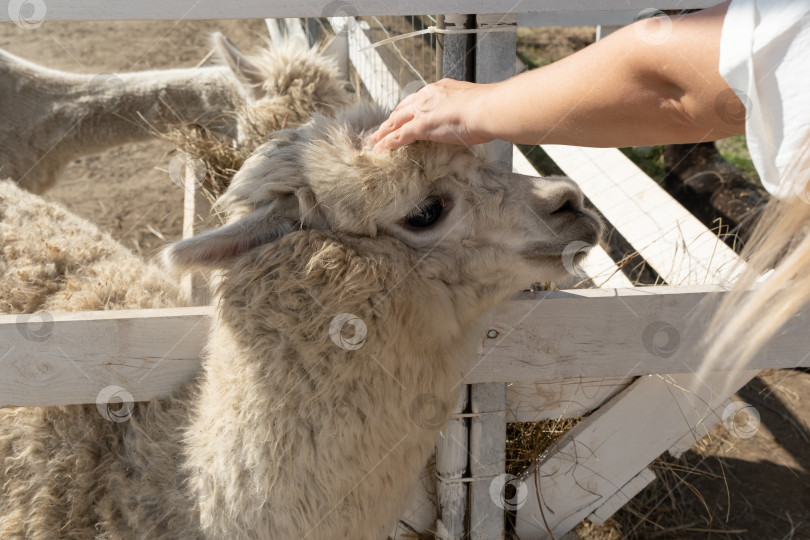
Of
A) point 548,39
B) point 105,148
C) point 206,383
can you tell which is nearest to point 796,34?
point 206,383

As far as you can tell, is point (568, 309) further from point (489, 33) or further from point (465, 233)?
point (489, 33)

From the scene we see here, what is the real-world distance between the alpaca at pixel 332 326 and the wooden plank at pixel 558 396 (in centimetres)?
43

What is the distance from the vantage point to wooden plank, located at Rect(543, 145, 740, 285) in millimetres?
2477

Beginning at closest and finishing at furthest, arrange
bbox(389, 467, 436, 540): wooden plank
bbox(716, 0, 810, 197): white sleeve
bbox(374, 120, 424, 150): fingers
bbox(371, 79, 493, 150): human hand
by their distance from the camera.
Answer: bbox(716, 0, 810, 197): white sleeve → bbox(371, 79, 493, 150): human hand → bbox(374, 120, 424, 150): fingers → bbox(389, 467, 436, 540): wooden plank

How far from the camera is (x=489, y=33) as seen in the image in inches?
73.2

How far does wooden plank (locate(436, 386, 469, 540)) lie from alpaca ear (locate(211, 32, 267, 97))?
7.66 feet

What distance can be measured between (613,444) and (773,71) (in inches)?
62.9

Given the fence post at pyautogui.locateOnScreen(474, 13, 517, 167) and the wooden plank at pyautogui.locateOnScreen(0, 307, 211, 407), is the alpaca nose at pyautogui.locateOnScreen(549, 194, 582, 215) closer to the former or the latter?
the fence post at pyautogui.locateOnScreen(474, 13, 517, 167)

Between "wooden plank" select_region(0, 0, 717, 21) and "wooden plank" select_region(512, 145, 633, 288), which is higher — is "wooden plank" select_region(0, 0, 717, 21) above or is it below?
above

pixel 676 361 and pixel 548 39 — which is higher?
pixel 676 361

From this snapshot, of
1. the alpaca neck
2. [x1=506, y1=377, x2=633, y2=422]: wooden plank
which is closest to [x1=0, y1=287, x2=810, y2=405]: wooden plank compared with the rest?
[x1=506, y1=377, x2=633, y2=422]: wooden plank

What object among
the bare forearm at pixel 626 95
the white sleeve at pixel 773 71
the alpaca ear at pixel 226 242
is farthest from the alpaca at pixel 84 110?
the white sleeve at pixel 773 71

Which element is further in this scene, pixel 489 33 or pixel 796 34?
pixel 489 33

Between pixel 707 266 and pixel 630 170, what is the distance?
3.25ft
